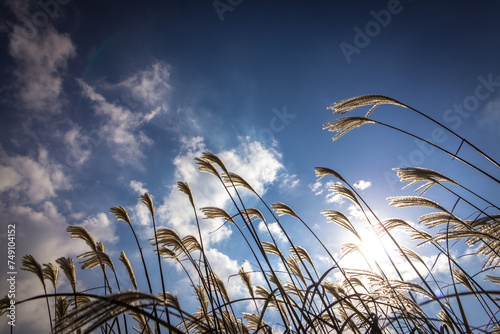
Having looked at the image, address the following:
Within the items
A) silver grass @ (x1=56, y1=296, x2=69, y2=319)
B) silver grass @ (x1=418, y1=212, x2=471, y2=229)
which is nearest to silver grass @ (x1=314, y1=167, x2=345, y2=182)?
silver grass @ (x1=418, y1=212, x2=471, y2=229)

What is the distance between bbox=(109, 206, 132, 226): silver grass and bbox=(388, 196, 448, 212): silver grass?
11.2ft

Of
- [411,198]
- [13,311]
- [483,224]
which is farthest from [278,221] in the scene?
[13,311]

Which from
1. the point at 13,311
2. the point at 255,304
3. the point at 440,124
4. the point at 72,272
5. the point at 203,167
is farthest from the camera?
the point at 255,304

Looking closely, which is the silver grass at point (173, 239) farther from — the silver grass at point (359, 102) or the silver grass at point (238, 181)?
the silver grass at point (359, 102)

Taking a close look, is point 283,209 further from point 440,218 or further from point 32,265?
point 32,265

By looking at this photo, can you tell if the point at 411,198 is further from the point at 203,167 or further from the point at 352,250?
the point at 203,167

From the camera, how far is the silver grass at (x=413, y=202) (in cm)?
251

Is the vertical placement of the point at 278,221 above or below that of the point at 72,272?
below

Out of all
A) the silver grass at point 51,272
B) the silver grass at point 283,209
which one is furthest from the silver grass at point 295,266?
the silver grass at point 51,272

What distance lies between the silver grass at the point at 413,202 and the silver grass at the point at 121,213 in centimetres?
342

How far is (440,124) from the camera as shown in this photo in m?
2.46

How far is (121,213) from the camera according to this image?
3461mm

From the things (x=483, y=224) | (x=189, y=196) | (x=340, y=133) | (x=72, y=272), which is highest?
(x=189, y=196)

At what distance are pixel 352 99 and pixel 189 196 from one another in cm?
250
